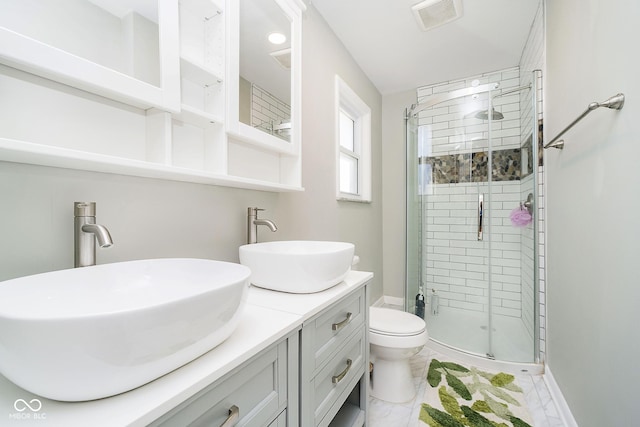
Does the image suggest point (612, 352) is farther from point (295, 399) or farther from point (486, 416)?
point (295, 399)

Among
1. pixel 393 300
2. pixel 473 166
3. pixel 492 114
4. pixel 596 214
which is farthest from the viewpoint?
pixel 393 300

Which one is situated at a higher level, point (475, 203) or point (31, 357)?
point (475, 203)

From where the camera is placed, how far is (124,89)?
755 millimetres

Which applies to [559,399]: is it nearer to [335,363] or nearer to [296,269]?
[335,363]

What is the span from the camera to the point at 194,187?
106 centimetres

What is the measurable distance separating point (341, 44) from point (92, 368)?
2.49 metres

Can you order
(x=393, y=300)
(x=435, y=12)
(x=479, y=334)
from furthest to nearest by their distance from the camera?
1. (x=393, y=300)
2. (x=479, y=334)
3. (x=435, y=12)

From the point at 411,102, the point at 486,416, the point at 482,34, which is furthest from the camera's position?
the point at 411,102

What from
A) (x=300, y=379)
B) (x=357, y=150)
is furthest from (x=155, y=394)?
(x=357, y=150)

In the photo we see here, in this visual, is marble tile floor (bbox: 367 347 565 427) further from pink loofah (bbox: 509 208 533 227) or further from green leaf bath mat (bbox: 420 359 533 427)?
pink loofah (bbox: 509 208 533 227)

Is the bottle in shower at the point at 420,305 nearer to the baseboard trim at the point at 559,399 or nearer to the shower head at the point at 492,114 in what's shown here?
the baseboard trim at the point at 559,399

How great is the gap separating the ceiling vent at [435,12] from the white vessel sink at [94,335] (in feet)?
6.95

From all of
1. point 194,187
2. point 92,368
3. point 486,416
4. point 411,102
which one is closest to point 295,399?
point 92,368

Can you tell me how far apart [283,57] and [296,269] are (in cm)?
106
